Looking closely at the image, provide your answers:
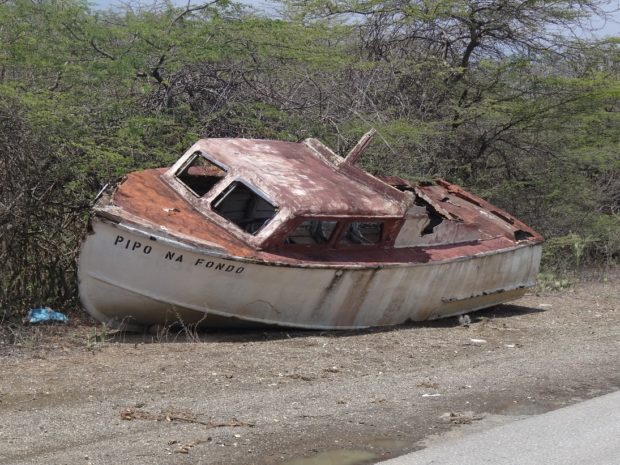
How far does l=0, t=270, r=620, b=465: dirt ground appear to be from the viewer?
5641 millimetres

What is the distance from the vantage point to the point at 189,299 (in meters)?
8.91

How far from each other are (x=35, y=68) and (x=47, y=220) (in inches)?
124

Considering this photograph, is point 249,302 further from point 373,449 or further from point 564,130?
point 564,130

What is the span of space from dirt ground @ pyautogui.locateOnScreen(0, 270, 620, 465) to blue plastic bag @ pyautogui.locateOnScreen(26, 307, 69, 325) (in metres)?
0.19

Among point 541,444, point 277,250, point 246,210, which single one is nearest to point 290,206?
point 277,250

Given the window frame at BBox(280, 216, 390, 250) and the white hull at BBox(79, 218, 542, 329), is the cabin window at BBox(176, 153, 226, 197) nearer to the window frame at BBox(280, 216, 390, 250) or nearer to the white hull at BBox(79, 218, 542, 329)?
the window frame at BBox(280, 216, 390, 250)

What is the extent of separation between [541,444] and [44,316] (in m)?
5.82

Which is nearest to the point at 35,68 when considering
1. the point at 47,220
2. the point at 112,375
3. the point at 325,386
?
the point at 47,220

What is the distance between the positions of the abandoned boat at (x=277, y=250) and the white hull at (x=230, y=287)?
1 centimetres

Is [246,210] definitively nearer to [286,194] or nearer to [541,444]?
[286,194]

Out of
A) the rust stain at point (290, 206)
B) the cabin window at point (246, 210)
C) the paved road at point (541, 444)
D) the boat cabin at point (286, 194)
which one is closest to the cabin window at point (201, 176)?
the boat cabin at point (286, 194)

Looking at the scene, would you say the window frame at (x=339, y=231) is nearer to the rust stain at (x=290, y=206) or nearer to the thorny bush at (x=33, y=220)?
the rust stain at (x=290, y=206)

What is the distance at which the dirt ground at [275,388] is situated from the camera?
18.5 ft

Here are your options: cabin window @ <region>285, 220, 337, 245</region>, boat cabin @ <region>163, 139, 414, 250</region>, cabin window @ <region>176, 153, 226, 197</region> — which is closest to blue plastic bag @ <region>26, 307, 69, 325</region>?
boat cabin @ <region>163, 139, 414, 250</region>
